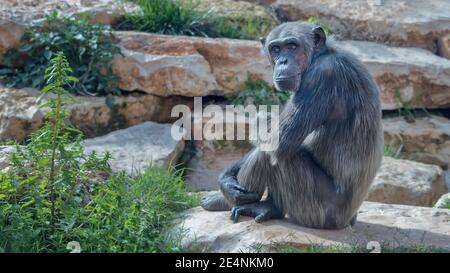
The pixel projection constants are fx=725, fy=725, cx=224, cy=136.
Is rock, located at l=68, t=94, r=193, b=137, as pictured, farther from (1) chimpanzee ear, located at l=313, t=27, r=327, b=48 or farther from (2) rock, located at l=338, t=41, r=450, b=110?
(1) chimpanzee ear, located at l=313, t=27, r=327, b=48

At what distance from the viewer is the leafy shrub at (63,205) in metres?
6.04

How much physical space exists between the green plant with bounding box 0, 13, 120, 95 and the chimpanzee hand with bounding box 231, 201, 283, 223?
401 centimetres

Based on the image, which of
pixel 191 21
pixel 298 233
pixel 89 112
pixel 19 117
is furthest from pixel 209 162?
pixel 298 233

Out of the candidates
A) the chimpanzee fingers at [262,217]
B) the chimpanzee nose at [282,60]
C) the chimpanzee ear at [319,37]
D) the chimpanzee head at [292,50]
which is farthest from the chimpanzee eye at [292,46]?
the chimpanzee fingers at [262,217]

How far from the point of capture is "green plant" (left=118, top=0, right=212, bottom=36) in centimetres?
1063

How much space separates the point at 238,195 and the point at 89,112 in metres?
3.82

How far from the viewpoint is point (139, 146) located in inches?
356

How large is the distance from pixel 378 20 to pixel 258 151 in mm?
5849

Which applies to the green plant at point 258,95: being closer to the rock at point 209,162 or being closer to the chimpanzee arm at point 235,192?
the rock at point 209,162

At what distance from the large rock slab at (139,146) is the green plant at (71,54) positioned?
81 centimetres

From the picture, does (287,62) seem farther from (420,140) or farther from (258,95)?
(420,140)

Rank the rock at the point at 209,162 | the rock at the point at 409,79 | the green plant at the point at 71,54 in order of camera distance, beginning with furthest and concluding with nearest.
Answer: the rock at the point at 409,79
the green plant at the point at 71,54
the rock at the point at 209,162

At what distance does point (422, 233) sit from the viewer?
21.1 ft

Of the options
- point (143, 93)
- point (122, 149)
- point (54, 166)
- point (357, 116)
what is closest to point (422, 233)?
point (357, 116)
